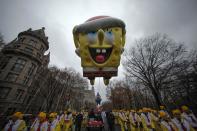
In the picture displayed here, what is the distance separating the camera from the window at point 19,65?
77.5ft

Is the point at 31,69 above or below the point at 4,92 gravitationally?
above

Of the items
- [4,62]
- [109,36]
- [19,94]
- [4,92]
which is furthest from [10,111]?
[109,36]

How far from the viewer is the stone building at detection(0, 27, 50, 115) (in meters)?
21.1

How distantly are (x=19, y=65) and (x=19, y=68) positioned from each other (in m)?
0.73

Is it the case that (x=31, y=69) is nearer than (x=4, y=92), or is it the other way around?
(x=4, y=92)

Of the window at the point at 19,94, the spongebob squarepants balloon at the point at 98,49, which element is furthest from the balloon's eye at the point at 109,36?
the window at the point at 19,94

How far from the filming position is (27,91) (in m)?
24.8

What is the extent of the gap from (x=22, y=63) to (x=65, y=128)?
19984 mm

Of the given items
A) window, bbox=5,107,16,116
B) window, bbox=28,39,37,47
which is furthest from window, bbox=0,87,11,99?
window, bbox=28,39,37,47

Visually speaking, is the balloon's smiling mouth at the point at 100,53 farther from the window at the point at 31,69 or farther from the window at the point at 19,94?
the window at the point at 31,69

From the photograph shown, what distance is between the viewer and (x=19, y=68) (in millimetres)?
23922

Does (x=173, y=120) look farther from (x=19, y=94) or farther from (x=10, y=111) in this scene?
(x=19, y=94)

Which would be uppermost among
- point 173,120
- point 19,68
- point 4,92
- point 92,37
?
point 19,68

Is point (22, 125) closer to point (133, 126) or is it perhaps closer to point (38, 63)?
point (133, 126)
